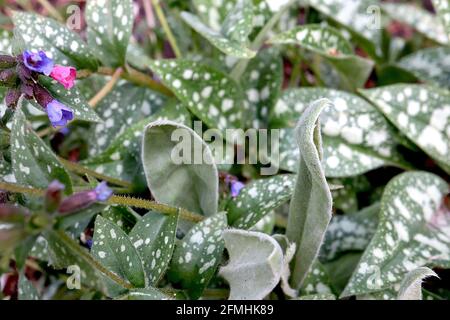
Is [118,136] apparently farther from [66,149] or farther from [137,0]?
[137,0]

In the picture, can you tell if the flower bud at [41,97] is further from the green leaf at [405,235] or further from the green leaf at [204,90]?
the green leaf at [405,235]

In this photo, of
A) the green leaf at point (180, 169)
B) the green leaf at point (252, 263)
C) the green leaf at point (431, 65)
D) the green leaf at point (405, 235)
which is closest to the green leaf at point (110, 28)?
the green leaf at point (180, 169)

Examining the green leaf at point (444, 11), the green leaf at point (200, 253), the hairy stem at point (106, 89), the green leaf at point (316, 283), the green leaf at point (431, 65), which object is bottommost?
the green leaf at point (316, 283)

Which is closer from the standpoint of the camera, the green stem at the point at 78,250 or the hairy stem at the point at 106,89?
the green stem at the point at 78,250

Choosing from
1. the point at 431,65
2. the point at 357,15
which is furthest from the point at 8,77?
the point at 431,65

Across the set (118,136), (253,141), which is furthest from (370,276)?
(118,136)

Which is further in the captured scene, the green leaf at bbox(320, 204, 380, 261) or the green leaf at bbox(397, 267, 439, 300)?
the green leaf at bbox(320, 204, 380, 261)

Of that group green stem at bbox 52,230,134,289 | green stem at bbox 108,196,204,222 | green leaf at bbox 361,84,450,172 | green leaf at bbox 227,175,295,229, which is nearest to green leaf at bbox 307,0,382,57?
green leaf at bbox 361,84,450,172

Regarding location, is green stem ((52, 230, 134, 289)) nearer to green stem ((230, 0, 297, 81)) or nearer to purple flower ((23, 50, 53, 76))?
purple flower ((23, 50, 53, 76))
